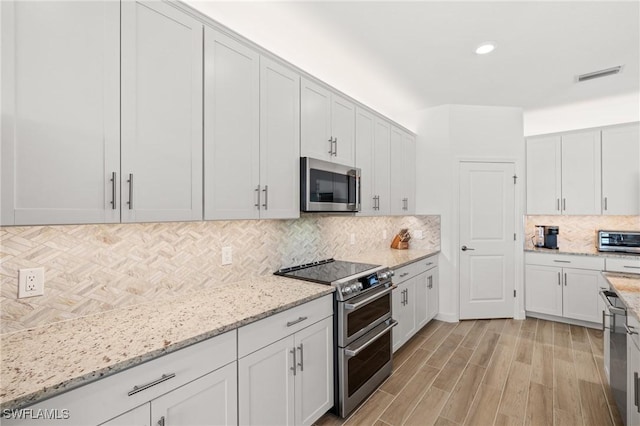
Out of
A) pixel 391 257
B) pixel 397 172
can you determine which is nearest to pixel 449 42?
pixel 397 172

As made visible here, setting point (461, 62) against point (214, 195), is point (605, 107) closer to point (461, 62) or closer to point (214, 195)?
point (461, 62)

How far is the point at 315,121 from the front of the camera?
8.14ft

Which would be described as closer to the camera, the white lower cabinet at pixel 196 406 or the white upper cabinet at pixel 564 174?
the white lower cabinet at pixel 196 406

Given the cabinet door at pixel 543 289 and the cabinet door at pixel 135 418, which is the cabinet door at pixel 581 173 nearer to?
the cabinet door at pixel 543 289

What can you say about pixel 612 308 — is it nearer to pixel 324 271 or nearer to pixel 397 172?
pixel 324 271

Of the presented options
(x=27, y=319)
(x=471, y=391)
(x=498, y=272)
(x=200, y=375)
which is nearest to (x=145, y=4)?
(x=27, y=319)

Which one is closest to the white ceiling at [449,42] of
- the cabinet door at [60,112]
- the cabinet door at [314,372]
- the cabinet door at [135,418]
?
the cabinet door at [60,112]

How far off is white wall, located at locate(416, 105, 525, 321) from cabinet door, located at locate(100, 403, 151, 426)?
12.3ft

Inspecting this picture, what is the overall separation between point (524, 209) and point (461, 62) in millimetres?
2479

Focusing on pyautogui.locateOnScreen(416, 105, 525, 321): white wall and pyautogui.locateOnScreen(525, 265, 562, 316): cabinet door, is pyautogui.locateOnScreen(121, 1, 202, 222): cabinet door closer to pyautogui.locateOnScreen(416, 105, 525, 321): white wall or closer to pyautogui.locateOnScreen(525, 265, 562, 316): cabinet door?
pyautogui.locateOnScreen(416, 105, 525, 321): white wall

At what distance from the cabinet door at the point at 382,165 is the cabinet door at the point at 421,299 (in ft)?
2.91

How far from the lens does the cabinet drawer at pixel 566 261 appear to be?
3.75m

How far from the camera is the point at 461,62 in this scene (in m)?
2.91

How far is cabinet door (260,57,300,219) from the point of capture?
205 cm
